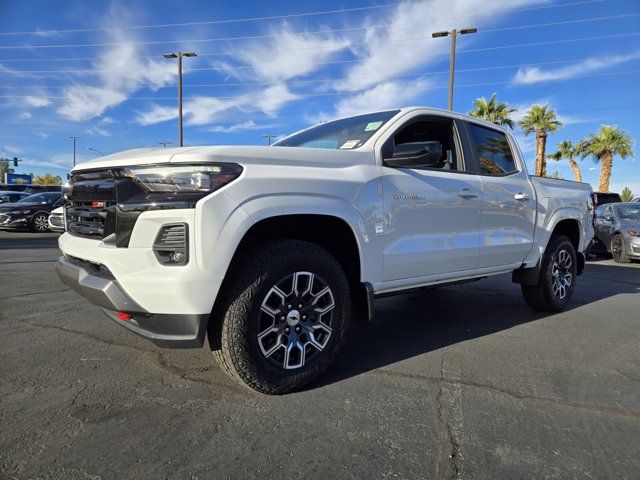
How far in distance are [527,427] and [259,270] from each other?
5.65 ft

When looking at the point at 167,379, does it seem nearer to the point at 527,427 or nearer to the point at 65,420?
the point at 65,420

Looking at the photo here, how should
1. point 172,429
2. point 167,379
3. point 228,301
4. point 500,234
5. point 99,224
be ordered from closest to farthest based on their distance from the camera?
point 172,429 → point 228,301 → point 99,224 → point 167,379 → point 500,234

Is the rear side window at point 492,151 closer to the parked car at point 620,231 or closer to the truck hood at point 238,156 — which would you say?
the truck hood at point 238,156

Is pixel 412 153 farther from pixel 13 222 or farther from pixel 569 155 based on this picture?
pixel 569 155

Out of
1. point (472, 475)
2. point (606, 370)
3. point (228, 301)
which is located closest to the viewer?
point (472, 475)

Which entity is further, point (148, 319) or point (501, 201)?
point (501, 201)

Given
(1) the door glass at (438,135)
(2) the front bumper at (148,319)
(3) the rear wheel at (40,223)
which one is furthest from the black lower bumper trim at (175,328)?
(3) the rear wheel at (40,223)

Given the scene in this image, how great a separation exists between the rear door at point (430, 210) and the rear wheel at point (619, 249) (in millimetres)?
8162

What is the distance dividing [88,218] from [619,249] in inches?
439

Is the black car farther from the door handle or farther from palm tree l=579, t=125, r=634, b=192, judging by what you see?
palm tree l=579, t=125, r=634, b=192

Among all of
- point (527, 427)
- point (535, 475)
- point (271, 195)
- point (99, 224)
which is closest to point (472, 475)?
point (535, 475)

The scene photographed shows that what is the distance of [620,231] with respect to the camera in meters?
10.2

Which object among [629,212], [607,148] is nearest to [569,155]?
[607,148]

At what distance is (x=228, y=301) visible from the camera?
2.51 m
